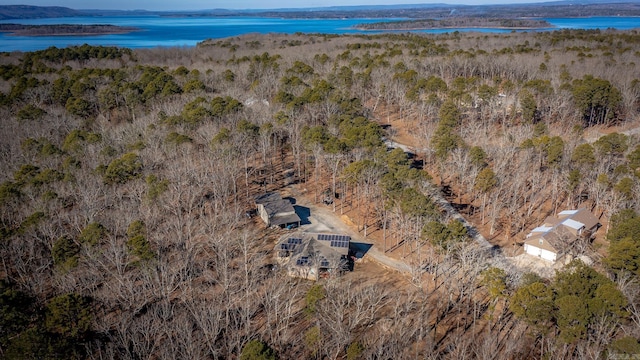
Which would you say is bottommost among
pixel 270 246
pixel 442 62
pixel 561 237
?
pixel 270 246

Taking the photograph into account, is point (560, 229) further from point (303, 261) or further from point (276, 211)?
point (276, 211)

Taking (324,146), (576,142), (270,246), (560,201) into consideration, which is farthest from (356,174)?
(576,142)

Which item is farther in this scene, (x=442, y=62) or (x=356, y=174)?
(x=442, y=62)

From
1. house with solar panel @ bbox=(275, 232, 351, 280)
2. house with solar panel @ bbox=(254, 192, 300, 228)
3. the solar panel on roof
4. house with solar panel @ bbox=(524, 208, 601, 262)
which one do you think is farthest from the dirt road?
house with solar panel @ bbox=(524, 208, 601, 262)

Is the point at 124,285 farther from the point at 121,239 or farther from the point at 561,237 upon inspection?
the point at 561,237

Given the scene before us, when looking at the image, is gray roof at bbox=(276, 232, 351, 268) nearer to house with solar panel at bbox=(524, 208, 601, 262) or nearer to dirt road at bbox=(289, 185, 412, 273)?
dirt road at bbox=(289, 185, 412, 273)

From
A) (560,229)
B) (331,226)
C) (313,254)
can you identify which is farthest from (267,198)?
(560,229)
